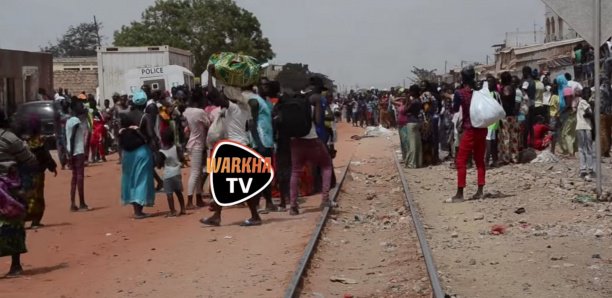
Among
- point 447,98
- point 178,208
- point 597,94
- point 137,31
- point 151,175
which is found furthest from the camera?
point 137,31

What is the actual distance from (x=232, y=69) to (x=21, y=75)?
92.1ft

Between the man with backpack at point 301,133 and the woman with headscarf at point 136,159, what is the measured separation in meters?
1.89

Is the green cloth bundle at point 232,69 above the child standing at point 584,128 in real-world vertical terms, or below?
above

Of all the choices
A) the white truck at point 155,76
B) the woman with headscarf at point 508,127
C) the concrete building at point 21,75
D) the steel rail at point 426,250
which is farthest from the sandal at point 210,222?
the concrete building at point 21,75

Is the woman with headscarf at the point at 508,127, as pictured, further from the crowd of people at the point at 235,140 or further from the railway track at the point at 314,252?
the railway track at the point at 314,252

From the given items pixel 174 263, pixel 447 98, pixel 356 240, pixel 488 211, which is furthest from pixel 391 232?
pixel 447 98

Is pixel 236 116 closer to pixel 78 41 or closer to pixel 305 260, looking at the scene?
pixel 305 260

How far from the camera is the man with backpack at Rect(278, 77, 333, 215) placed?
11969 mm

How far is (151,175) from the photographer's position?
12820 mm

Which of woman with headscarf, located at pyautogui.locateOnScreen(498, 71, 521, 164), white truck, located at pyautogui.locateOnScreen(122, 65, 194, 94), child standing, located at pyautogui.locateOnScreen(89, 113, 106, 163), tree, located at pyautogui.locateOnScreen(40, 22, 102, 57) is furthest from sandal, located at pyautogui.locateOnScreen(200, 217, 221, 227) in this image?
tree, located at pyautogui.locateOnScreen(40, 22, 102, 57)

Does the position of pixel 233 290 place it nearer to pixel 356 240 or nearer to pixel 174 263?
pixel 174 263

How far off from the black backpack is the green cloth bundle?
705 millimetres

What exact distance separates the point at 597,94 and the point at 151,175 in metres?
5.89

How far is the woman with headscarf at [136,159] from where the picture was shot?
12.7 meters
